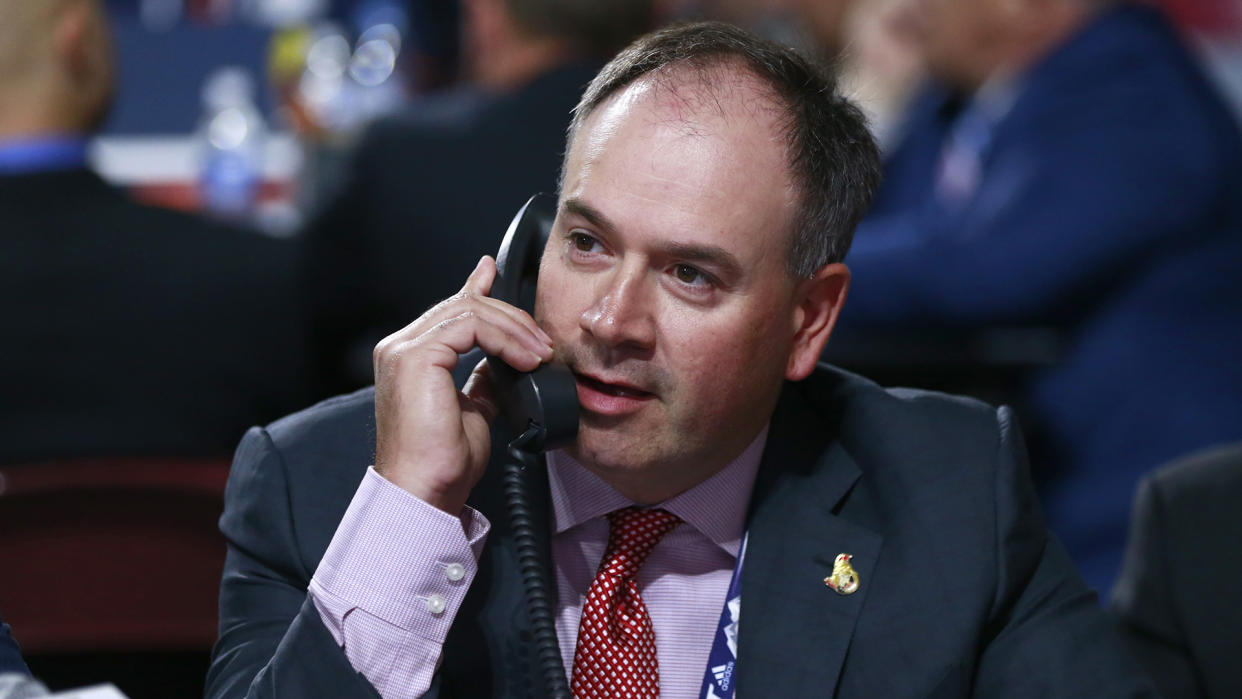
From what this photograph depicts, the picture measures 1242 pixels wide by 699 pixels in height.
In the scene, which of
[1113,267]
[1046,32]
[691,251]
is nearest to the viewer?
[691,251]

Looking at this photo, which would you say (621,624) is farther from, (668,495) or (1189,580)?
(1189,580)

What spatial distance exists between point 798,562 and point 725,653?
14 cm

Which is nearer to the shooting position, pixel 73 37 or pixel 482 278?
pixel 482 278

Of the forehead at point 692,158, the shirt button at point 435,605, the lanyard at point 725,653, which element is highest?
the forehead at point 692,158

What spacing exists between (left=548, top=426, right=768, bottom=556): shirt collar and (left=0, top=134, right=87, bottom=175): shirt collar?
→ 4.18 feet

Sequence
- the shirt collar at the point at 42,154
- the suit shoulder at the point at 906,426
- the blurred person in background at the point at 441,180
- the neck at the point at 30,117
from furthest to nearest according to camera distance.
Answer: the blurred person in background at the point at 441,180, the neck at the point at 30,117, the shirt collar at the point at 42,154, the suit shoulder at the point at 906,426

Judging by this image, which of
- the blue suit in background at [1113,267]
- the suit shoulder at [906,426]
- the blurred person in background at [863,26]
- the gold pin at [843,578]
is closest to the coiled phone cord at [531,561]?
the gold pin at [843,578]

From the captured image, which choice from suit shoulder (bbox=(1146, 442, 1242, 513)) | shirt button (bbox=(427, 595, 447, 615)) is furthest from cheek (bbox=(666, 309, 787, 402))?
suit shoulder (bbox=(1146, 442, 1242, 513))

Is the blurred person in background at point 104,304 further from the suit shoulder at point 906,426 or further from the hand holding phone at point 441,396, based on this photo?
the suit shoulder at point 906,426

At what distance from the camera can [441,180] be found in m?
3.42

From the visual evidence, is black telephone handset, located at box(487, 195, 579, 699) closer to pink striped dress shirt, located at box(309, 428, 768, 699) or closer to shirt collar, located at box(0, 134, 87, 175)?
pink striped dress shirt, located at box(309, 428, 768, 699)

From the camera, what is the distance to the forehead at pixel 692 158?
1.62 m

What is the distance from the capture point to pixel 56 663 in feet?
6.66

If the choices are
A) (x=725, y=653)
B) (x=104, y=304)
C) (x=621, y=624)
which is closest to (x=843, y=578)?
(x=725, y=653)
